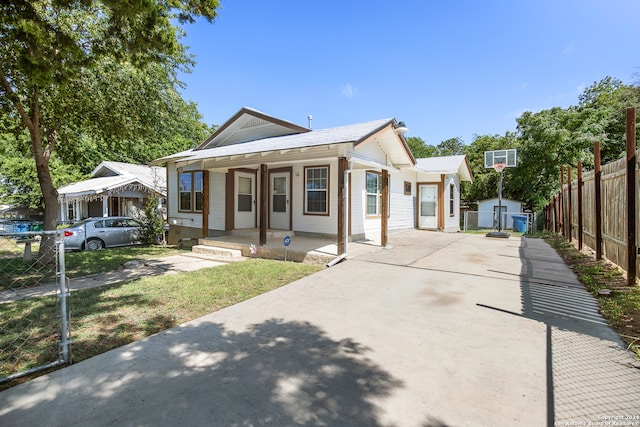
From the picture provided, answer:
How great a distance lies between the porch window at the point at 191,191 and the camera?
43.8 feet

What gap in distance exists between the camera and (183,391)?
103 inches

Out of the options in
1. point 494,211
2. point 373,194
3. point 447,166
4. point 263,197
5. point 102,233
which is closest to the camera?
point 263,197

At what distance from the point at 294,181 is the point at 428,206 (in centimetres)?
849

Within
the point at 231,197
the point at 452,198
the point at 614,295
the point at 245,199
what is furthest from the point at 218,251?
the point at 452,198

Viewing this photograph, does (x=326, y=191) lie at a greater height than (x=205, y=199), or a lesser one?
greater

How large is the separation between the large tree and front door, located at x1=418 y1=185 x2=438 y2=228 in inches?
510

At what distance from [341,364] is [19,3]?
6899mm

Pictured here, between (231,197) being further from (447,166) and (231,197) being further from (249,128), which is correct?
(447,166)

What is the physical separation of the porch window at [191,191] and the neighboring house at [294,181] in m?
0.04

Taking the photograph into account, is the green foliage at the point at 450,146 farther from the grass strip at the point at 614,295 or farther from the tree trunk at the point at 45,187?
Result: the tree trunk at the point at 45,187

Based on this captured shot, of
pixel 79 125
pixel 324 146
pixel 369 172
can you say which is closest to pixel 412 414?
pixel 324 146

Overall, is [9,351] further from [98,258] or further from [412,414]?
[98,258]

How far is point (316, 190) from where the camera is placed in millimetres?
10938

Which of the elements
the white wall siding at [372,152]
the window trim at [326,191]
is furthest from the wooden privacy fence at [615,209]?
the window trim at [326,191]
